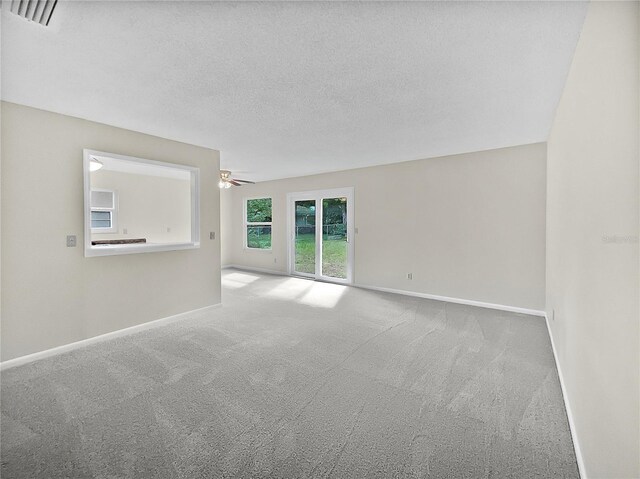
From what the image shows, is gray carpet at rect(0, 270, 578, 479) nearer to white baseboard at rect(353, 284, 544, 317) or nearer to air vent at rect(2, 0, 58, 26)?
white baseboard at rect(353, 284, 544, 317)

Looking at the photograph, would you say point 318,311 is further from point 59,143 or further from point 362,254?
point 59,143

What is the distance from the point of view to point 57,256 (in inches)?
114

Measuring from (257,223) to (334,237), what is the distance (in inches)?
96.6

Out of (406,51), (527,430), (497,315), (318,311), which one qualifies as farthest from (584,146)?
(318,311)

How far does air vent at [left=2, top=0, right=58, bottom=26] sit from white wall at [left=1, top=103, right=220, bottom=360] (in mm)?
1576

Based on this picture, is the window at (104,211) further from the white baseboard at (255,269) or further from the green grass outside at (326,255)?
the green grass outside at (326,255)

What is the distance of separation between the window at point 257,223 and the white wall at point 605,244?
6.33m

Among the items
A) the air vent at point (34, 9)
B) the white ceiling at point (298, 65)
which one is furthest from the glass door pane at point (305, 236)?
the air vent at point (34, 9)

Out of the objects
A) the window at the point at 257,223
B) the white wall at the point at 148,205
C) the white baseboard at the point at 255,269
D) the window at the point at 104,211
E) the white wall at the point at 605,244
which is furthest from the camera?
the window at the point at 257,223

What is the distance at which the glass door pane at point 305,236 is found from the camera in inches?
261

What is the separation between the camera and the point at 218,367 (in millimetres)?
2580

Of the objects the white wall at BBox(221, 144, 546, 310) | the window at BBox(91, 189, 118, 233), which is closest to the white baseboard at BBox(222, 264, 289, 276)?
the white wall at BBox(221, 144, 546, 310)

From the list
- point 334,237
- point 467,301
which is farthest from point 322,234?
point 467,301

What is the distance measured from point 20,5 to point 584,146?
299 cm
